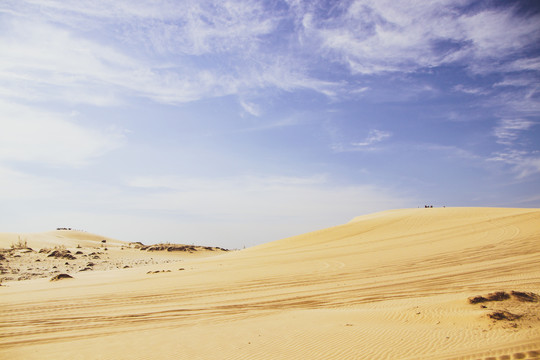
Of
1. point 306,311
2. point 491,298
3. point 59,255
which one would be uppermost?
point 59,255

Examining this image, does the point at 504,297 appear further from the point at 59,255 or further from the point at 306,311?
the point at 59,255

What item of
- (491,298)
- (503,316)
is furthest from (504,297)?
(503,316)

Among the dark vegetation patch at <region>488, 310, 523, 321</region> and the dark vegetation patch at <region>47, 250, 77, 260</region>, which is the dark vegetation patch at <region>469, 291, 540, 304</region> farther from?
the dark vegetation patch at <region>47, 250, 77, 260</region>

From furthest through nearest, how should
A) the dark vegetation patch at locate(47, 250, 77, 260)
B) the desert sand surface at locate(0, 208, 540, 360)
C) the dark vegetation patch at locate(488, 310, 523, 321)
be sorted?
the dark vegetation patch at locate(47, 250, 77, 260) → the dark vegetation patch at locate(488, 310, 523, 321) → the desert sand surface at locate(0, 208, 540, 360)

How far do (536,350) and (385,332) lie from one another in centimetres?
153

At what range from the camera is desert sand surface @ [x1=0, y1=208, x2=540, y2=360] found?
13.0 feet

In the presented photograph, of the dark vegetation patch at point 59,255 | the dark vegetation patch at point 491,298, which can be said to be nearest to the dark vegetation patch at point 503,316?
the dark vegetation patch at point 491,298

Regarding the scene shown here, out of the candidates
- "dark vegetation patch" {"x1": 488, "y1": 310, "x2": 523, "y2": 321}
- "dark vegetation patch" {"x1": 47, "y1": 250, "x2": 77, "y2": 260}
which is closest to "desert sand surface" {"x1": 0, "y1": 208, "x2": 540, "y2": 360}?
"dark vegetation patch" {"x1": 488, "y1": 310, "x2": 523, "y2": 321}

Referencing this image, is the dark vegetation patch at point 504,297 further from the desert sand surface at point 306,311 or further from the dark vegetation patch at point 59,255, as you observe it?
the dark vegetation patch at point 59,255

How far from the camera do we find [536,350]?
11.4ft

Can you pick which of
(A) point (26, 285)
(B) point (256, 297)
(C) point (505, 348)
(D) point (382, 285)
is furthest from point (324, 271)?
(A) point (26, 285)

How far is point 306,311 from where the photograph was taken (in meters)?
5.71

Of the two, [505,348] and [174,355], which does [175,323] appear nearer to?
[174,355]

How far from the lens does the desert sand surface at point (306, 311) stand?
3.95 meters
